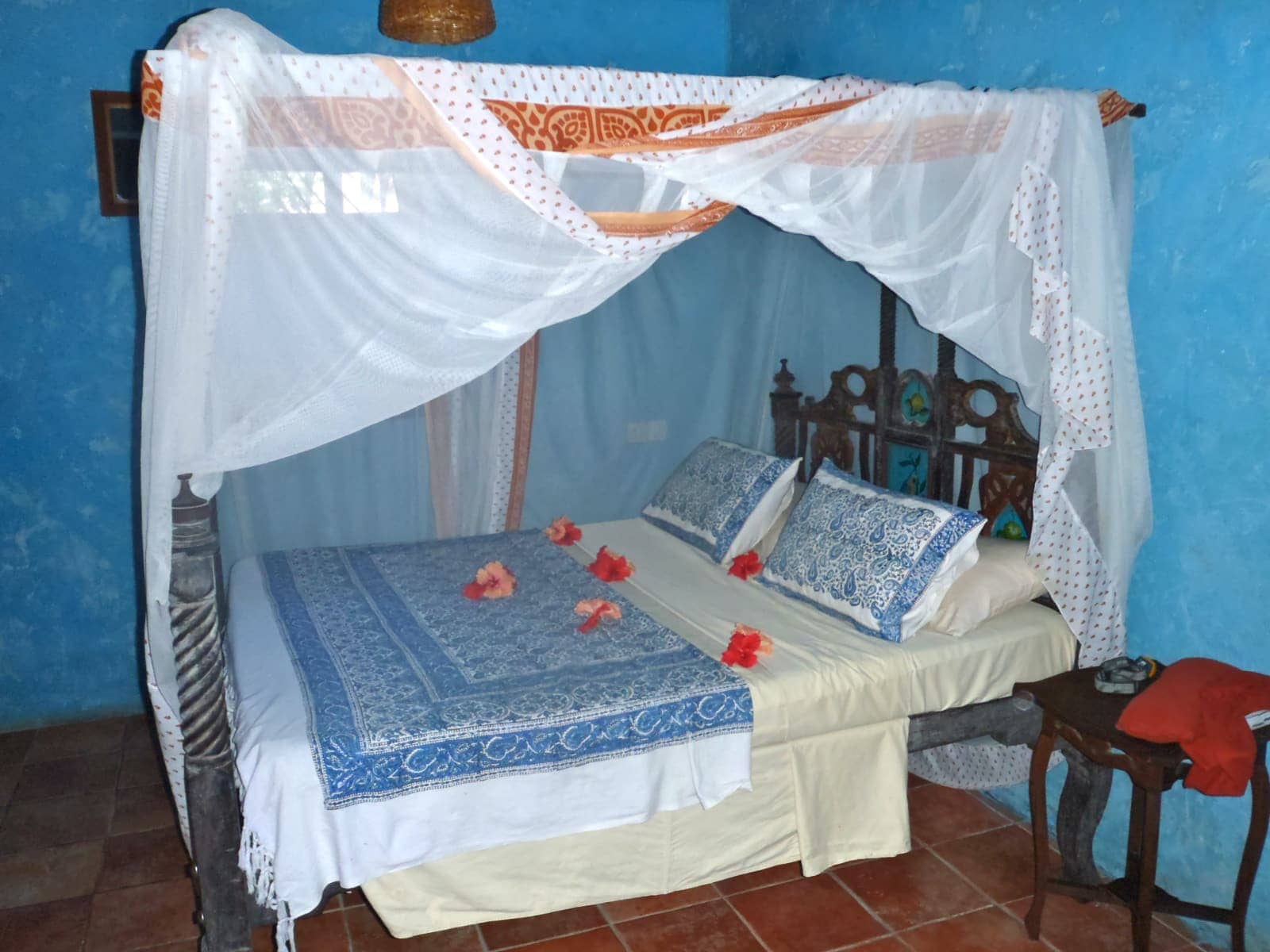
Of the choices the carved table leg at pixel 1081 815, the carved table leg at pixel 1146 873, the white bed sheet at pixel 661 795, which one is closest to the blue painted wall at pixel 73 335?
the white bed sheet at pixel 661 795

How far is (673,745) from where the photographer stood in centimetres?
233

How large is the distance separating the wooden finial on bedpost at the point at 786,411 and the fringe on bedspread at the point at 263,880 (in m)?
2.42

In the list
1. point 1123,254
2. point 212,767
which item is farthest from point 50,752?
point 1123,254

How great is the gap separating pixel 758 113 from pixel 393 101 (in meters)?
0.76

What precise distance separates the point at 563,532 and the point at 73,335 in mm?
1862

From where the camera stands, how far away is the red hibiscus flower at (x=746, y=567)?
128 inches

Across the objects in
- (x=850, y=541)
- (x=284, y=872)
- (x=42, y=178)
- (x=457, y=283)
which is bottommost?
(x=284, y=872)

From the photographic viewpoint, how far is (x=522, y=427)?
3703 millimetres

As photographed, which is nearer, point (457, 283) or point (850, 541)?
point (457, 283)

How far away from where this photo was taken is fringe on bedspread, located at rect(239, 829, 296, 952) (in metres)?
2.04

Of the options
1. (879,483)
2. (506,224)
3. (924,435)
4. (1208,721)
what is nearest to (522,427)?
(879,483)

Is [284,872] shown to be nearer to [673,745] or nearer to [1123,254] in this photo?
[673,745]

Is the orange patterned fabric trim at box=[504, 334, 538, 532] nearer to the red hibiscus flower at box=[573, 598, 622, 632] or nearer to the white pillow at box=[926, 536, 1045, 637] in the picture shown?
the red hibiscus flower at box=[573, 598, 622, 632]

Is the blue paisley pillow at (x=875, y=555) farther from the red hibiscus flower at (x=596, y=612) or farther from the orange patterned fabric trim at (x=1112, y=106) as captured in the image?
the orange patterned fabric trim at (x=1112, y=106)
